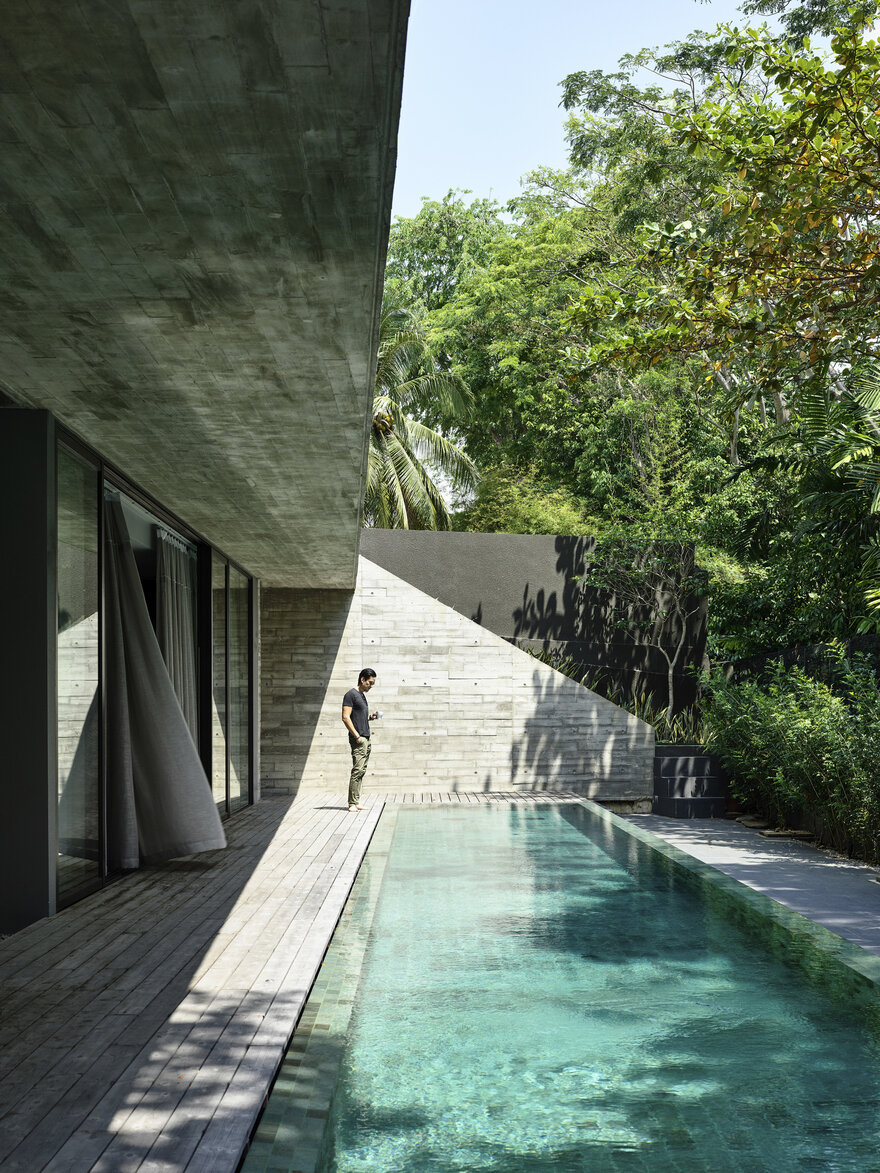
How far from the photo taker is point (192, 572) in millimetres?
9156

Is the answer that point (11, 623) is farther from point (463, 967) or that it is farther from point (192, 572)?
point (192, 572)

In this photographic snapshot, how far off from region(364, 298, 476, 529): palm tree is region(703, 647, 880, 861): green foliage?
11.0 metres

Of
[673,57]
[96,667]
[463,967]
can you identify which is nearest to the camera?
[463,967]

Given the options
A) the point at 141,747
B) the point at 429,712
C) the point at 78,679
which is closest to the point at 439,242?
the point at 429,712

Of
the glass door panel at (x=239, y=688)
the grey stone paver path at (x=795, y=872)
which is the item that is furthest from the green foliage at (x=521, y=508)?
the glass door panel at (x=239, y=688)

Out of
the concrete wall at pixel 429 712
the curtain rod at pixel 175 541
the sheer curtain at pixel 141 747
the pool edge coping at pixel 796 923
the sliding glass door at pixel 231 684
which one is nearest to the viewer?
the pool edge coping at pixel 796 923

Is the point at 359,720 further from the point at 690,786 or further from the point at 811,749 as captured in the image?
the point at 690,786

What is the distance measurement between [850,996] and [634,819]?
7722 millimetres

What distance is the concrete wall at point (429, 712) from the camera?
42.7ft

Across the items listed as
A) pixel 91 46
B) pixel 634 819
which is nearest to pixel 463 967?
pixel 91 46

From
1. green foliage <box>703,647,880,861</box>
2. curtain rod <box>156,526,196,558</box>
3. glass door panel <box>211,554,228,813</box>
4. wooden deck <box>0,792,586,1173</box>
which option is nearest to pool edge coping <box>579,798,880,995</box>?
green foliage <box>703,647,880,861</box>

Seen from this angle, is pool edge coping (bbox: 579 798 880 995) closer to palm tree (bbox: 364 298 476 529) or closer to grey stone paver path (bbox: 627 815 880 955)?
grey stone paver path (bbox: 627 815 880 955)

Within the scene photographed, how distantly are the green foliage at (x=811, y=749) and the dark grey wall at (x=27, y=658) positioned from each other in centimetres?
602

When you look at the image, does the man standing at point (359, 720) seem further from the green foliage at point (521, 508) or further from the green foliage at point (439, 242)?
the green foliage at point (439, 242)
